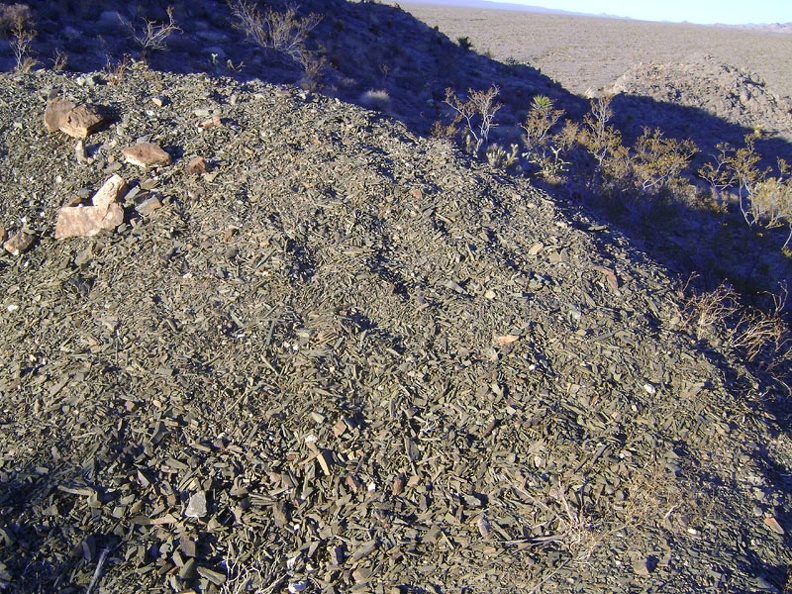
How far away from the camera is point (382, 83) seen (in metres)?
14.6

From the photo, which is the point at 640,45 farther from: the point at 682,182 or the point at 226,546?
the point at 226,546

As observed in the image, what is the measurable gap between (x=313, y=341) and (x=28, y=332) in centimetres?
225

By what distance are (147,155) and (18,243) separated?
1.43 meters

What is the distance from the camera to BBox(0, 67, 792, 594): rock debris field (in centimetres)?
338

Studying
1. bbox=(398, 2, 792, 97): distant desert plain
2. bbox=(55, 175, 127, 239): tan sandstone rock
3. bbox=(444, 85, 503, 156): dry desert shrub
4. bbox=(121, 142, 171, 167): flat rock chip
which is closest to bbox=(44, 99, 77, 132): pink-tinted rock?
bbox=(121, 142, 171, 167): flat rock chip

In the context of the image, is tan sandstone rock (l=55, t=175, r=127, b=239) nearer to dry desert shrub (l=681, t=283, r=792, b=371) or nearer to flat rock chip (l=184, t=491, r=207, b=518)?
flat rock chip (l=184, t=491, r=207, b=518)

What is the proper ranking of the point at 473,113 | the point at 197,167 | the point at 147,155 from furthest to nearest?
1. the point at 473,113
2. the point at 147,155
3. the point at 197,167

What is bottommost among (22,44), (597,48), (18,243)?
(597,48)

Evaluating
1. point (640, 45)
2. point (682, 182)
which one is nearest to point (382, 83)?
point (682, 182)

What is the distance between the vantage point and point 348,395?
13.5 feet

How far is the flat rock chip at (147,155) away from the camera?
5934mm

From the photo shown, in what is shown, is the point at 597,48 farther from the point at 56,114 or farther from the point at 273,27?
the point at 56,114

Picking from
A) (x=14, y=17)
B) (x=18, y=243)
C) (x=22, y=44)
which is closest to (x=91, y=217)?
(x=18, y=243)

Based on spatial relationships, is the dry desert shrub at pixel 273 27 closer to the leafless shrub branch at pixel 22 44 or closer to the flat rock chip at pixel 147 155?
the leafless shrub branch at pixel 22 44
